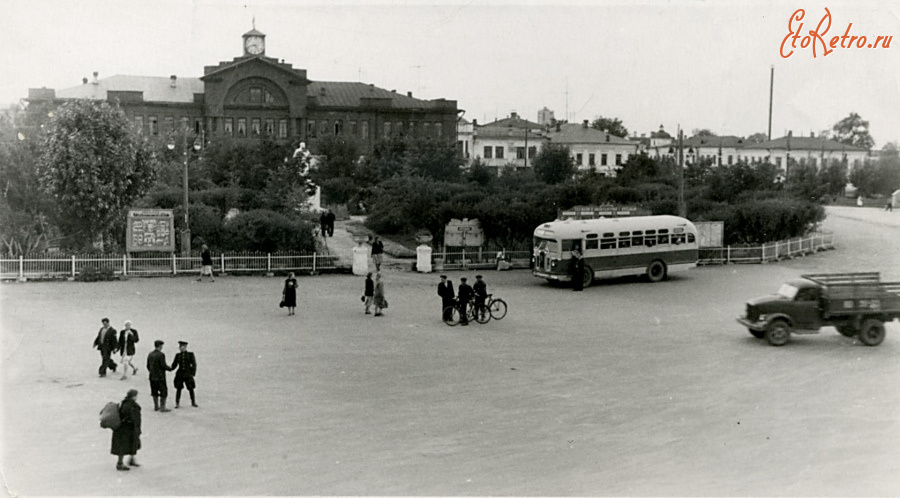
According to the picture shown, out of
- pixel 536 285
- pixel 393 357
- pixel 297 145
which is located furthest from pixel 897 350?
pixel 297 145

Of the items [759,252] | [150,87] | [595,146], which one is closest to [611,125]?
[595,146]

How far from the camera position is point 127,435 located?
9.98 meters

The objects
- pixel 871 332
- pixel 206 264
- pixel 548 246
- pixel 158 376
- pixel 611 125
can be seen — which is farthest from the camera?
pixel 611 125

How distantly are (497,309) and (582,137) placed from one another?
63293 millimetres

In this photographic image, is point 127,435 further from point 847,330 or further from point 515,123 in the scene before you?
point 515,123

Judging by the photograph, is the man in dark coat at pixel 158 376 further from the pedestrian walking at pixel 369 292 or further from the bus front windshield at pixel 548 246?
the bus front windshield at pixel 548 246

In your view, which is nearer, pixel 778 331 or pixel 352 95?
pixel 778 331

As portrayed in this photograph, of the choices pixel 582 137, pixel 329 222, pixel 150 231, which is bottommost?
pixel 150 231

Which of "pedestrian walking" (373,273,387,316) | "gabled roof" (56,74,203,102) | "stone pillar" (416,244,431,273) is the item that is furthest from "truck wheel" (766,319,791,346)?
"gabled roof" (56,74,203,102)

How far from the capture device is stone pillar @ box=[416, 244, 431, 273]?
1107 inches

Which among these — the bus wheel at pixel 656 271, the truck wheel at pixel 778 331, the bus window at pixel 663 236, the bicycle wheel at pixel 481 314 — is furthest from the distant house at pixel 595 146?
the truck wheel at pixel 778 331

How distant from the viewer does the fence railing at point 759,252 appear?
31125 mm

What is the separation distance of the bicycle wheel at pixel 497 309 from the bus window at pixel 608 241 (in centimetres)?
591

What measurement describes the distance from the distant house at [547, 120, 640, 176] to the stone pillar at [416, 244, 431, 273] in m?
53.5
